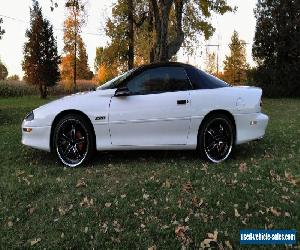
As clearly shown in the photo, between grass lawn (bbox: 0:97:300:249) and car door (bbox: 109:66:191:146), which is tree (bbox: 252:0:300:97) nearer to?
grass lawn (bbox: 0:97:300:249)

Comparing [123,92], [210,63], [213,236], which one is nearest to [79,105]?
[123,92]

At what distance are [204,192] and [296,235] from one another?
4.55 feet

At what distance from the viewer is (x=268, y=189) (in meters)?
5.65

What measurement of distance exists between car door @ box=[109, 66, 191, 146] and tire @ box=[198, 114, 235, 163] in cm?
30

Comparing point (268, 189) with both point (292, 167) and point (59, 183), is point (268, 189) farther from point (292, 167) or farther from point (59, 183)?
point (59, 183)

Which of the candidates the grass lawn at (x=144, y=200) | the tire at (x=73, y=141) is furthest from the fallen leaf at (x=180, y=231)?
the tire at (x=73, y=141)

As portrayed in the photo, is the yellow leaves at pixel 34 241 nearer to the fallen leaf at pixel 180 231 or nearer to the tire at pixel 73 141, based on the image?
the fallen leaf at pixel 180 231

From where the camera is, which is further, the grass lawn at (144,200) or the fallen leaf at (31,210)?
the fallen leaf at (31,210)

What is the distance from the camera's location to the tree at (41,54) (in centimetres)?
3738

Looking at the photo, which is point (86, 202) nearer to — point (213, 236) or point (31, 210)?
point (31, 210)

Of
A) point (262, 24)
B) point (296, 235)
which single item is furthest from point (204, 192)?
point (262, 24)

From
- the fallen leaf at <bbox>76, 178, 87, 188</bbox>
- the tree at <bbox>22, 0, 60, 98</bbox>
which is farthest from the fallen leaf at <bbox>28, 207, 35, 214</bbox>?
the tree at <bbox>22, 0, 60, 98</bbox>

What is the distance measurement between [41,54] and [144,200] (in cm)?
3441

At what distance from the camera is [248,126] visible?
23.3 feet
